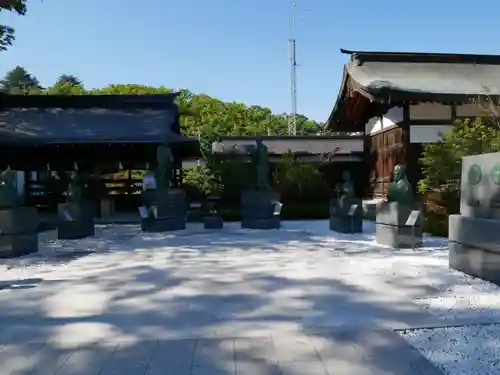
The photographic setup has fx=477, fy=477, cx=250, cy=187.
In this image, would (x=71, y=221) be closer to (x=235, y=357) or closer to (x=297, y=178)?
(x=235, y=357)

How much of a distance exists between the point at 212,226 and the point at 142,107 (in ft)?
28.4

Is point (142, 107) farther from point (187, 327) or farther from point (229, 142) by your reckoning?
point (187, 327)

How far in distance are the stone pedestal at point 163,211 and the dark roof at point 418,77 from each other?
21.7ft

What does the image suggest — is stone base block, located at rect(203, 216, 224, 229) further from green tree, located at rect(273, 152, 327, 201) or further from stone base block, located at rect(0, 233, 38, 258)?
stone base block, located at rect(0, 233, 38, 258)

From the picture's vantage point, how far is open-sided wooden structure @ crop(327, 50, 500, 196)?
1413cm

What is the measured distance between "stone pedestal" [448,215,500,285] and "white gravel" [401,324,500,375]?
1.73 metres

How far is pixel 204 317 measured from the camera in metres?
4.45

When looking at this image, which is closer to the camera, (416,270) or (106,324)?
(106,324)

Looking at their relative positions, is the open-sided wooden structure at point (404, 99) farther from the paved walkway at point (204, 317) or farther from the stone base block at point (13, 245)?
the stone base block at point (13, 245)

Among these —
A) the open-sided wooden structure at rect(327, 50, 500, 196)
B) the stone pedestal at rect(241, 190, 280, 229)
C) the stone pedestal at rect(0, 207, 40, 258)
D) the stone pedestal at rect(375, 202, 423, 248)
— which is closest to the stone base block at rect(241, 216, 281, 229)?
the stone pedestal at rect(241, 190, 280, 229)

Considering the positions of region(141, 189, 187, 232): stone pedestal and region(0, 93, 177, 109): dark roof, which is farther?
region(0, 93, 177, 109): dark roof

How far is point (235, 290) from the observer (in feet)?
18.2

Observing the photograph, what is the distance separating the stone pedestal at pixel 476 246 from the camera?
5.59 meters

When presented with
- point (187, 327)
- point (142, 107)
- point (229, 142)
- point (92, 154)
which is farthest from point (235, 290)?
point (229, 142)
